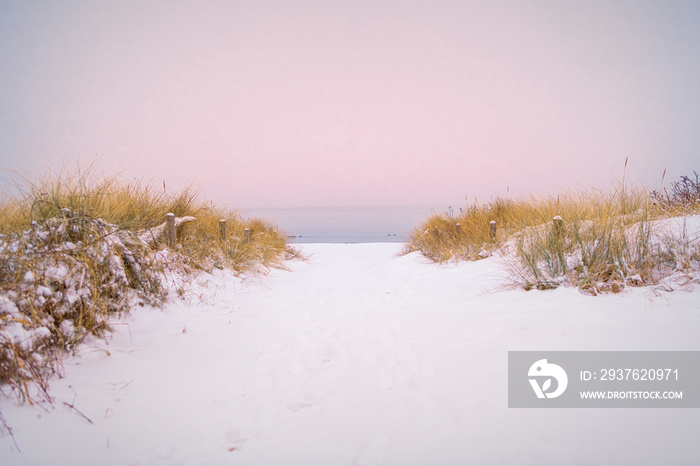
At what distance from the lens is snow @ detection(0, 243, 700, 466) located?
1.78 metres

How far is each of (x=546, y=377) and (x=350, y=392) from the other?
54.0 inches

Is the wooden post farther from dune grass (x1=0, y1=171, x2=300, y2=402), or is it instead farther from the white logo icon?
the white logo icon

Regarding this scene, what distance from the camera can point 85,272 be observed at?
8.98 ft

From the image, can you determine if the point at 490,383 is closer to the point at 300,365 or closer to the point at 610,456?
the point at 610,456

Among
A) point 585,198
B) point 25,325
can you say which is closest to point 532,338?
point 25,325

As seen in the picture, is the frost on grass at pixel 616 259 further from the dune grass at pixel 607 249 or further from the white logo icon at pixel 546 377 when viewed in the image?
the white logo icon at pixel 546 377

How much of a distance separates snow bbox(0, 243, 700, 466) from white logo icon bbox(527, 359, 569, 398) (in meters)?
0.19

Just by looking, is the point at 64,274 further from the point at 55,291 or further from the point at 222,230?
the point at 222,230

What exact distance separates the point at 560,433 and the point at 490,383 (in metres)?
0.58

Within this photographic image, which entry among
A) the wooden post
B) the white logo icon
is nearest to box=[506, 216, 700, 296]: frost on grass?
the white logo icon

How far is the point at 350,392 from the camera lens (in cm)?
245

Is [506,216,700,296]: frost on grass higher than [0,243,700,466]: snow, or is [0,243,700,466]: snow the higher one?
[506,216,700,296]: frost on grass

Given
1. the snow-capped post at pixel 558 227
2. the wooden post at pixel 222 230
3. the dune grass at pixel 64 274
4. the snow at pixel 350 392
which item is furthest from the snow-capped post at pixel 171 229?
the snow-capped post at pixel 558 227

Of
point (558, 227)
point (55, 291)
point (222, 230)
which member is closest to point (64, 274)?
point (55, 291)
